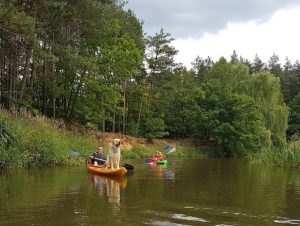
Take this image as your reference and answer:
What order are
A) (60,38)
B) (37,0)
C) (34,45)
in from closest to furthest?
(34,45) < (37,0) < (60,38)

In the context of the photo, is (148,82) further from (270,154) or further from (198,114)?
(270,154)

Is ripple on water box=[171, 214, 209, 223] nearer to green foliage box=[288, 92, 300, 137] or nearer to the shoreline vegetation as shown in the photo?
the shoreline vegetation

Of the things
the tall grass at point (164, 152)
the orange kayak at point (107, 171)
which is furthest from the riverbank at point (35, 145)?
the tall grass at point (164, 152)

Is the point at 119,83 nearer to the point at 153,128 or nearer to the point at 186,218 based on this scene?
the point at 153,128

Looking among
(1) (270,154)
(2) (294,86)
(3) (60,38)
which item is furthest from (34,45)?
(2) (294,86)

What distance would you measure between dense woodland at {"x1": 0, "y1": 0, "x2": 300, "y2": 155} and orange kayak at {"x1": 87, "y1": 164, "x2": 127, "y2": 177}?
7.29 m

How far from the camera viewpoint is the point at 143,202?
10164 mm

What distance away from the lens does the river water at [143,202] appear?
316 inches

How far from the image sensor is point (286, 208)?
973cm

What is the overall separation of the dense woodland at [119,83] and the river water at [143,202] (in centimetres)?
1022

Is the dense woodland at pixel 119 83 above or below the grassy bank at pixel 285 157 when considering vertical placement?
above

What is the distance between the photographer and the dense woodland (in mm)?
26172

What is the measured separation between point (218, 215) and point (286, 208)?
2.04m

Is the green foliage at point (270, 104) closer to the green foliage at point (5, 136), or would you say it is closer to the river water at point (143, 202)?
the river water at point (143, 202)
